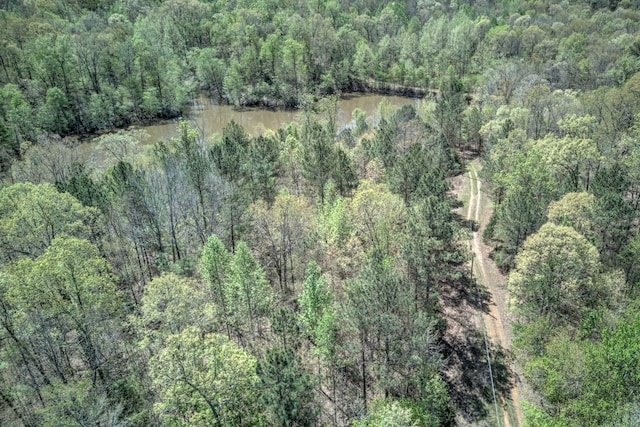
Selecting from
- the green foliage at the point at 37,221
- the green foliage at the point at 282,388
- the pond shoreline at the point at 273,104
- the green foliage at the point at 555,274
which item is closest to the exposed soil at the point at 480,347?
the green foliage at the point at 555,274

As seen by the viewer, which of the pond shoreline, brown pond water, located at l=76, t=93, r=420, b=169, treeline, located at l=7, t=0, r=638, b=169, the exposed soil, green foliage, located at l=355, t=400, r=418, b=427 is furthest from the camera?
the pond shoreline

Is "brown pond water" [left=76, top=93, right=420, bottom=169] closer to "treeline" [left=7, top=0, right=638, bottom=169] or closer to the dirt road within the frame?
"treeline" [left=7, top=0, right=638, bottom=169]

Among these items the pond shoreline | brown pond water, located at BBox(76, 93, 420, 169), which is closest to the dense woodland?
brown pond water, located at BBox(76, 93, 420, 169)

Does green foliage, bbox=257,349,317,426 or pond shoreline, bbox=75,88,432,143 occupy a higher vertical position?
pond shoreline, bbox=75,88,432,143

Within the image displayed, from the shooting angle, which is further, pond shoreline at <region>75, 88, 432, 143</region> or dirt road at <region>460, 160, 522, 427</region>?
pond shoreline at <region>75, 88, 432, 143</region>

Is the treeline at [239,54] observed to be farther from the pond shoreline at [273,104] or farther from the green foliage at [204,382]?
the green foliage at [204,382]

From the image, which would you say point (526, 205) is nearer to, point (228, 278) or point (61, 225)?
point (228, 278)
